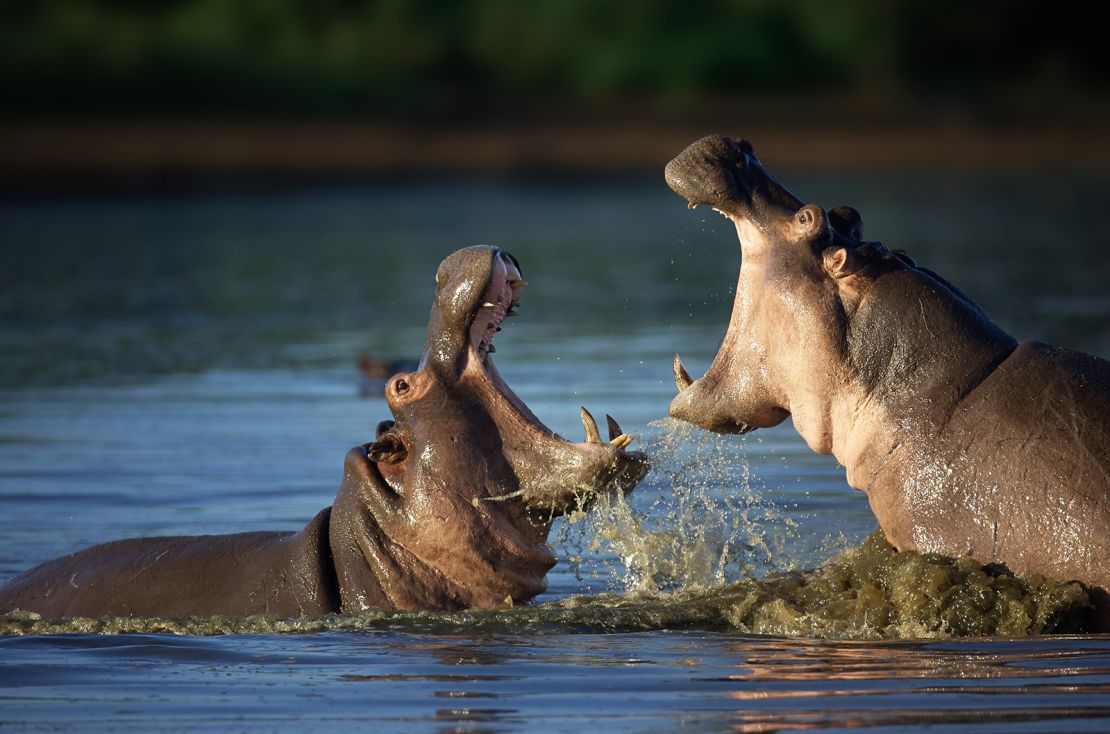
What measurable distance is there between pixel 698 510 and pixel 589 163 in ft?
87.5

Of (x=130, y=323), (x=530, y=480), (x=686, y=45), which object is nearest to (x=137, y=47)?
(x=686, y=45)

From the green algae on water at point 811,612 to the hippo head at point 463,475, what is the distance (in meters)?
0.14

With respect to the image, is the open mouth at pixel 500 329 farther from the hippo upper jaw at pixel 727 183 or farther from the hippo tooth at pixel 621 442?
the hippo upper jaw at pixel 727 183

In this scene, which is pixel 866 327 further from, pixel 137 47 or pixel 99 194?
pixel 137 47

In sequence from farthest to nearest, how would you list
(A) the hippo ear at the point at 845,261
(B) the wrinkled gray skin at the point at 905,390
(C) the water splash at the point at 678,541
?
(C) the water splash at the point at 678,541 → (A) the hippo ear at the point at 845,261 → (B) the wrinkled gray skin at the point at 905,390

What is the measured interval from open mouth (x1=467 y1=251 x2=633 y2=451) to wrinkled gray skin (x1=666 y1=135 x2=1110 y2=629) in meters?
0.36

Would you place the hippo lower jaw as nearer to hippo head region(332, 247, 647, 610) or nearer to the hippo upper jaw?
hippo head region(332, 247, 647, 610)

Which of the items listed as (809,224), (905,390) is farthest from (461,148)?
(905,390)

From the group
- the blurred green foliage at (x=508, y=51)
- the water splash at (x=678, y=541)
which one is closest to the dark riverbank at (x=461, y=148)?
the blurred green foliage at (x=508, y=51)

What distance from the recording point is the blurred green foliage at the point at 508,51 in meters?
36.8

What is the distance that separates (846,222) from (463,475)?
4.71 feet

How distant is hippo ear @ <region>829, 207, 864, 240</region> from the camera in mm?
6586

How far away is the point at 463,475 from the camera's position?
6504mm

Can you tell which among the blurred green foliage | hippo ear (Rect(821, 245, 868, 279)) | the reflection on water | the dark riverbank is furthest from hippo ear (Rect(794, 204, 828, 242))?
the blurred green foliage
